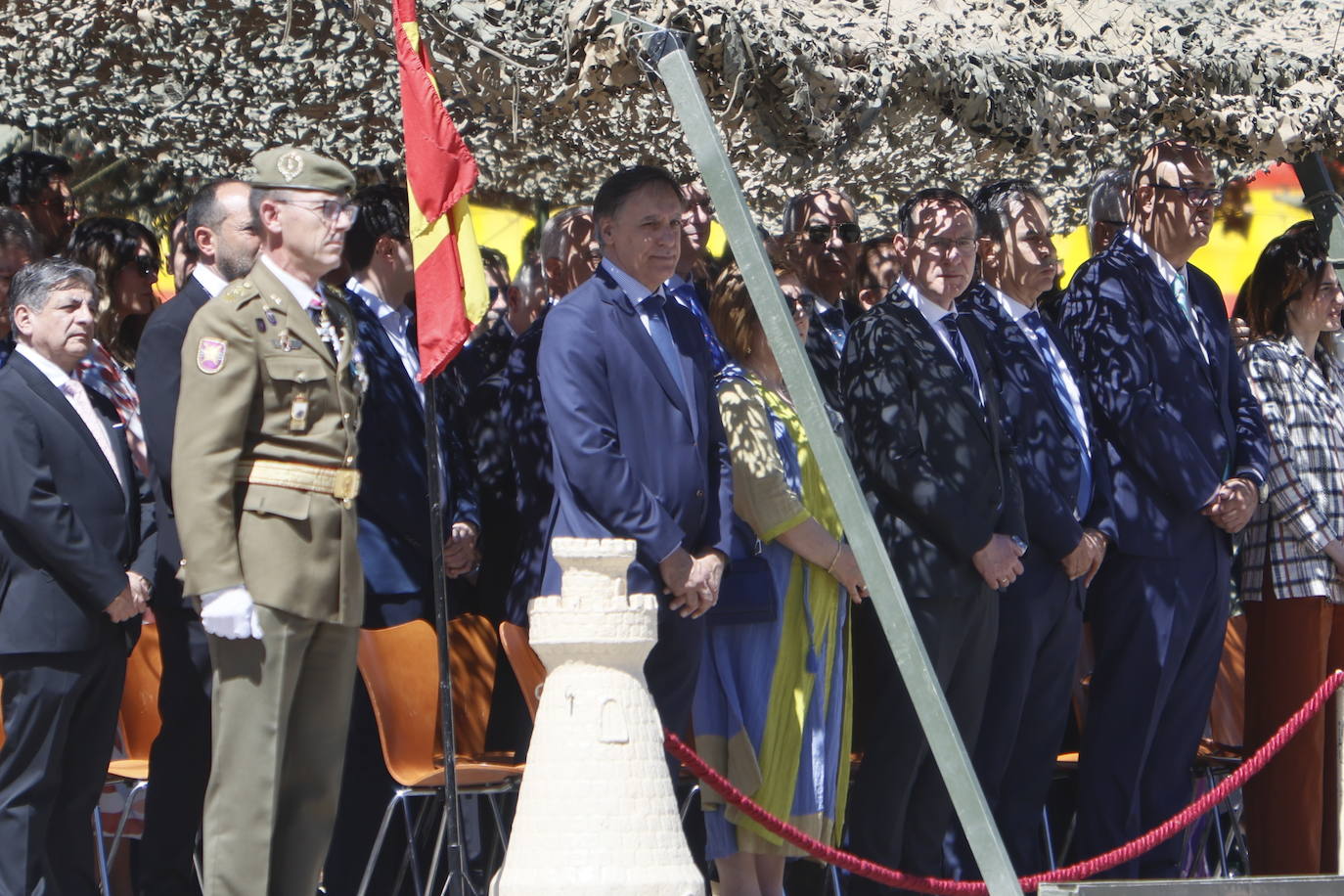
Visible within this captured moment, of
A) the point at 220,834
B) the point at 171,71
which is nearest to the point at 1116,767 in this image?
the point at 220,834

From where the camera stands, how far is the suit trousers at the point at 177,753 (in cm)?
536

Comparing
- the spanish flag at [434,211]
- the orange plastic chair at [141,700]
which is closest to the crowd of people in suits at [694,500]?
the spanish flag at [434,211]

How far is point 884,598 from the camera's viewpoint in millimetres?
4812

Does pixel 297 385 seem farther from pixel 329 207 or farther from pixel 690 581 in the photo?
pixel 690 581

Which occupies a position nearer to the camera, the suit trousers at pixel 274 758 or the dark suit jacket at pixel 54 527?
the suit trousers at pixel 274 758

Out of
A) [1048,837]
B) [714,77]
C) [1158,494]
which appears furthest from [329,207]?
[1048,837]

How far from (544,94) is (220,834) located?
2361mm

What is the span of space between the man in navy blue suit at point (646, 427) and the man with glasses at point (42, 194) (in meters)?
2.00

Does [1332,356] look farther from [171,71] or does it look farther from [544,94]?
[171,71]

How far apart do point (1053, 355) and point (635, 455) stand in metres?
1.79

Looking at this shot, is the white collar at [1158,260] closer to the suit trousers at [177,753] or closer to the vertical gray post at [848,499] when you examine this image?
the vertical gray post at [848,499]

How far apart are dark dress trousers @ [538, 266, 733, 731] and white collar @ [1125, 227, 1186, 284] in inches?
75.0

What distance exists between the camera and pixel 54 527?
5.09 meters

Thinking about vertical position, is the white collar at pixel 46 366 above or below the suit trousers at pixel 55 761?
above
